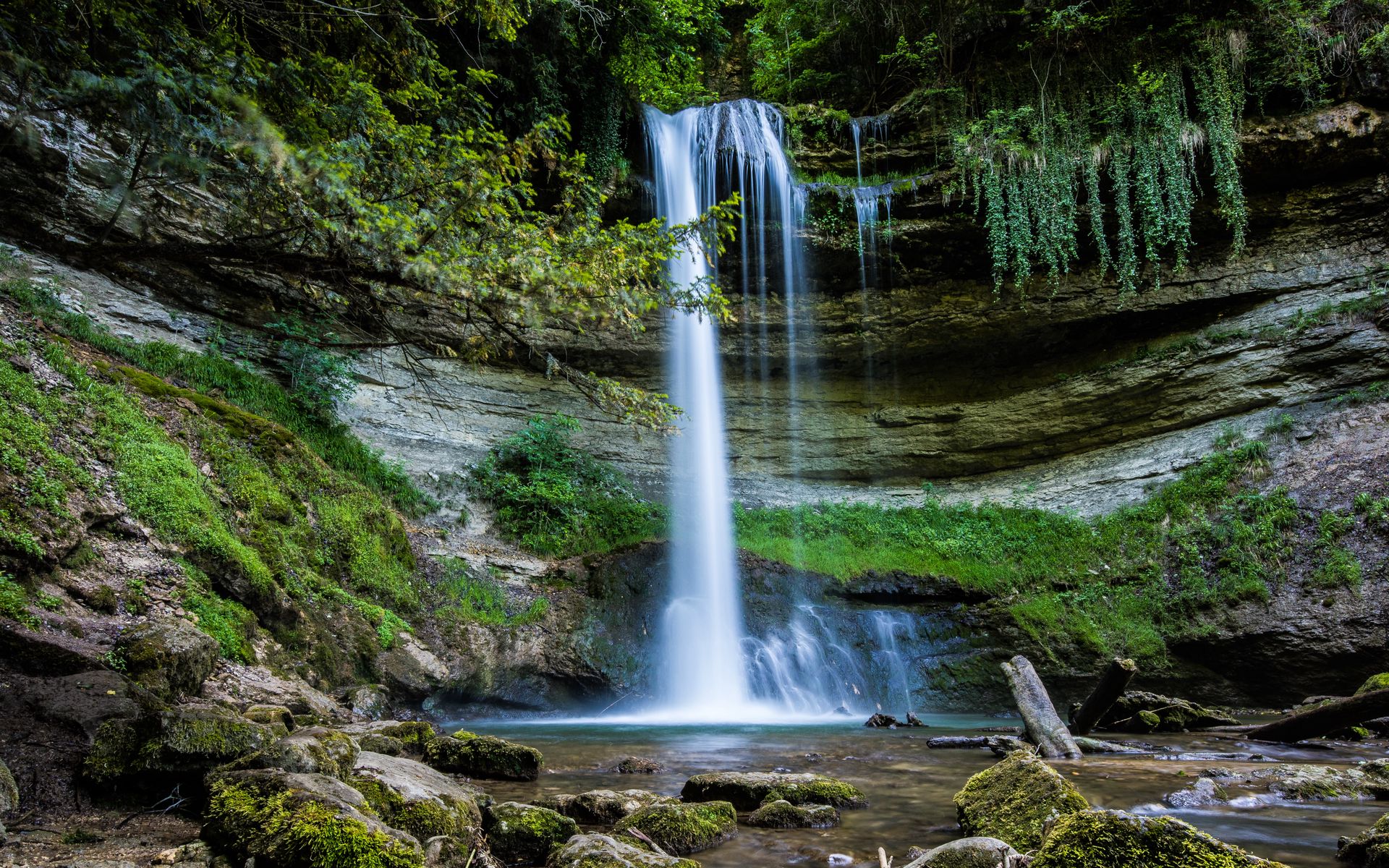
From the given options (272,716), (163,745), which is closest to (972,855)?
(163,745)

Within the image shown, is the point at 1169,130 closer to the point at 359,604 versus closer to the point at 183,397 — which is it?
the point at 359,604

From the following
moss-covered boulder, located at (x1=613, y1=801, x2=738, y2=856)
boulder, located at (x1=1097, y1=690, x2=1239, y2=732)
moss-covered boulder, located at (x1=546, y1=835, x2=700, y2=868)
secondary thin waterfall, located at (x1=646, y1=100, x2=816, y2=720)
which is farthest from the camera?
secondary thin waterfall, located at (x1=646, y1=100, x2=816, y2=720)

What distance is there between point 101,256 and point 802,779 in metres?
5.06

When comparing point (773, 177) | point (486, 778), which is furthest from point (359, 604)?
point (773, 177)

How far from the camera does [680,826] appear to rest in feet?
11.3

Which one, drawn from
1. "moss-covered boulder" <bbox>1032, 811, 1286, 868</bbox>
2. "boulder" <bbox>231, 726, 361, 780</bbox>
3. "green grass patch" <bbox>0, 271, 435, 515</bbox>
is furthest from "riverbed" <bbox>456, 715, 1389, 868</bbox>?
"green grass patch" <bbox>0, 271, 435, 515</bbox>

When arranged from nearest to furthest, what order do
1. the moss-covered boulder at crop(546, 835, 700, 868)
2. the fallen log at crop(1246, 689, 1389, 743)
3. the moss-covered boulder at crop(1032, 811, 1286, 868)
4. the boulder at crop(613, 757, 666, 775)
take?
the moss-covered boulder at crop(1032, 811, 1286, 868) → the moss-covered boulder at crop(546, 835, 700, 868) → the boulder at crop(613, 757, 666, 775) → the fallen log at crop(1246, 689, 1389, 743)

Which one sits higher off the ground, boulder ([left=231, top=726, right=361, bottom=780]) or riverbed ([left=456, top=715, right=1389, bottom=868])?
boulder ([left=231, top=726, right=361, bottom=780])

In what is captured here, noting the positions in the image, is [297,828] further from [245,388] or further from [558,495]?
[558,495]

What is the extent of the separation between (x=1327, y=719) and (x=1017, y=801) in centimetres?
472

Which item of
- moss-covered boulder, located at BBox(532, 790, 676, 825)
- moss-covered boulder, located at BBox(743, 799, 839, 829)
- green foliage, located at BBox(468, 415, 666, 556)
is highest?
green foliage, located at BBox(468, 415, 666, 556)

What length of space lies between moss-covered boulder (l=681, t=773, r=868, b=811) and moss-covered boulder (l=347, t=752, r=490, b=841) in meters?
1.48

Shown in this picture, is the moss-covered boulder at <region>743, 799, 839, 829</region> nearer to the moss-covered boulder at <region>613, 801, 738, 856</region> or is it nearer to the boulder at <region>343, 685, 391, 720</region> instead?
the moss-covered boulder at <region>613, 801, 738, 856</region>

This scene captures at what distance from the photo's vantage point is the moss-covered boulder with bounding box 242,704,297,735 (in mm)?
4020
